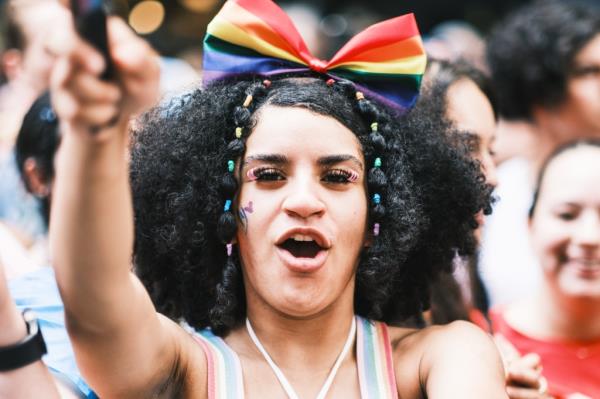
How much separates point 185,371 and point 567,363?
1383mm

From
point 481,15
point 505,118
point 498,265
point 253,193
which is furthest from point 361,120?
point 481,15

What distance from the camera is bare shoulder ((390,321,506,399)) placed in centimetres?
210

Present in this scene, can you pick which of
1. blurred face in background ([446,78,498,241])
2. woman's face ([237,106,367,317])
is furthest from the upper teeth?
blurred face in background ([446,78,498,241])

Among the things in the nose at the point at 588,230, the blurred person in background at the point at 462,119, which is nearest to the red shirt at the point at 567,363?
the blurred person in background at the point at 462,119

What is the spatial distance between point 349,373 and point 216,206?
1.74ft

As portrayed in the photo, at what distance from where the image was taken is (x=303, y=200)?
2.13 meters

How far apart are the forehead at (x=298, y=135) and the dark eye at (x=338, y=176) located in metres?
0.05

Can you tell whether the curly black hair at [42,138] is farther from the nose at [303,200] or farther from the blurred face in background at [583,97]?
the blurred face in background at [583,97]

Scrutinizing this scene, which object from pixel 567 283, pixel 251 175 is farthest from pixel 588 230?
pixel 251 175

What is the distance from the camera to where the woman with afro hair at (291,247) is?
214 cm

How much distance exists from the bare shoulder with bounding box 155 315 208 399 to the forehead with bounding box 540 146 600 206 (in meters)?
1.48

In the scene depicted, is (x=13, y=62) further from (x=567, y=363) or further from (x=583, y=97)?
(x=567, y=363)

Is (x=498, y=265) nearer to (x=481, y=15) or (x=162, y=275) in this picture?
(x=162, y=275)

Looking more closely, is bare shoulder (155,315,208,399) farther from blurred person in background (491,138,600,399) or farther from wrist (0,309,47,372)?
blurred person in background (491,138,600,399)
